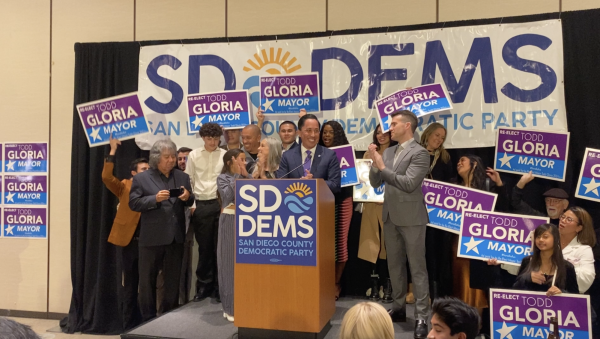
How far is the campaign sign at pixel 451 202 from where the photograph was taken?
4270mm

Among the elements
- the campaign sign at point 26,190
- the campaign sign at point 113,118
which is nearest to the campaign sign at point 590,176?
the campaign sign at point 113,118

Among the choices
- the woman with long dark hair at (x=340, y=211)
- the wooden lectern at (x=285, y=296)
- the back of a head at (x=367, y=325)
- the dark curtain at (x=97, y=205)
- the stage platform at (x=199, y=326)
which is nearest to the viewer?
the back of a head at (x=367, y=325)

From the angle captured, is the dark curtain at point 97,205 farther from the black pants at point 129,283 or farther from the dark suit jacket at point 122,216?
the dark suit jacket at point 122,216

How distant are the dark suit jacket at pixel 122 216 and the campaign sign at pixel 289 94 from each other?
1.54 metres

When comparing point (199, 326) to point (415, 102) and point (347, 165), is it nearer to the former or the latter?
point (347, 165)

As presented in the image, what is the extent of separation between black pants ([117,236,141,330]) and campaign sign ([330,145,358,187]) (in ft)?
6.94

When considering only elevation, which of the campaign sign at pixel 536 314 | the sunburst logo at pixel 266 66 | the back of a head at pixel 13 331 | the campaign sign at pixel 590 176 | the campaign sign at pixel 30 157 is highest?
the sunburst logo at pixel 266 66

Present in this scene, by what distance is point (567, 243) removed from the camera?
13.1ft

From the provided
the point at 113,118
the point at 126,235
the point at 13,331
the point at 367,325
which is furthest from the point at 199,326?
the point at 13,331

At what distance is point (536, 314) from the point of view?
11.3 ft

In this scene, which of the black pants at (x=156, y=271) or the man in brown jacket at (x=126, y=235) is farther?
the man in brown jacket at (x=126, y=235)

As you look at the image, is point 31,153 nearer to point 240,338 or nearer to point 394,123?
point 240,338

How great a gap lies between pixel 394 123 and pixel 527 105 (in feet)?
5.30

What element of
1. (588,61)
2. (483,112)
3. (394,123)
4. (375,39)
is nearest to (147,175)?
(394,123)
